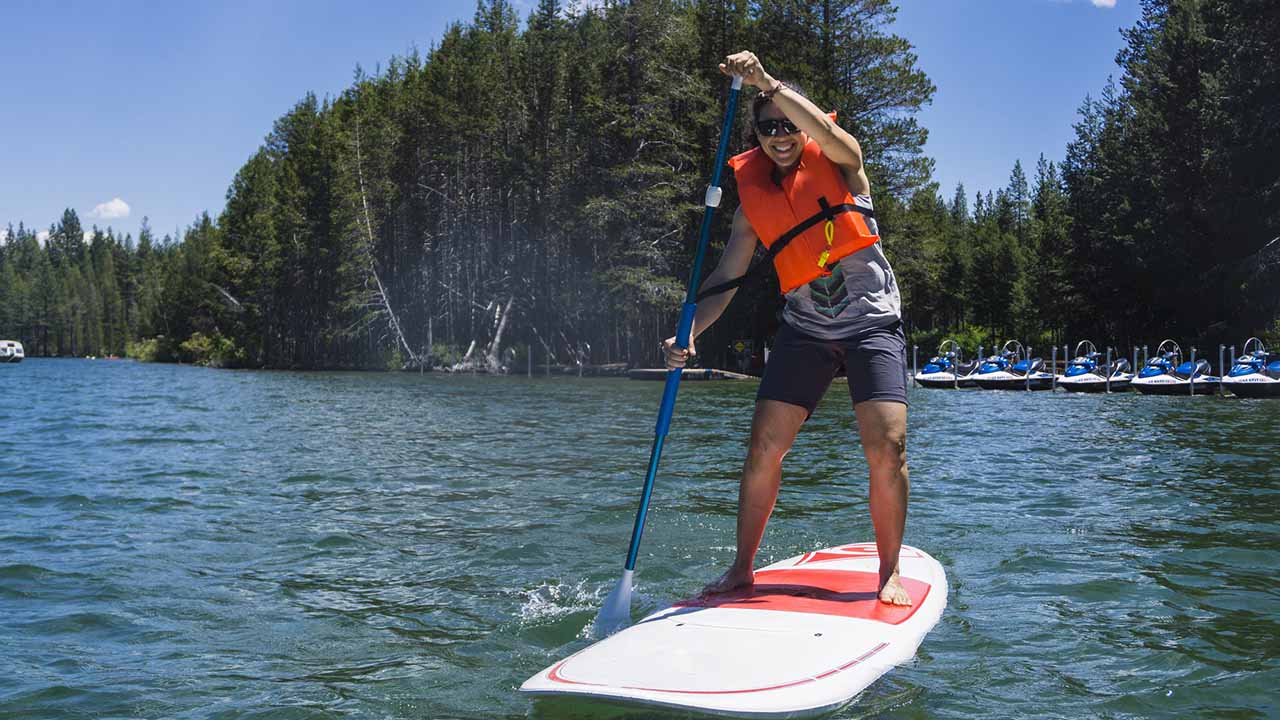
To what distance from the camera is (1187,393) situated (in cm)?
3169

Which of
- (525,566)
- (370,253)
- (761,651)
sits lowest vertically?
(525,566)

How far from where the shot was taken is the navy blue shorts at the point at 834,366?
4.42 m

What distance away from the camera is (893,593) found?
4.48 meters

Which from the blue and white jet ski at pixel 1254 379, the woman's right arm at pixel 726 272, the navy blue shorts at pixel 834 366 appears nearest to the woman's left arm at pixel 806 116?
the woman's right arm at pixel 726 272

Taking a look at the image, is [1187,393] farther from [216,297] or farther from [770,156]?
[216,297]

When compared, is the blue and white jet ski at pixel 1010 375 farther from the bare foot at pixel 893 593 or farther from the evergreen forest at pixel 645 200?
the bare foot at pixel 893 593

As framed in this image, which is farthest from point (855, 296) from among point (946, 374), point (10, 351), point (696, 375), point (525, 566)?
point (10, 351)

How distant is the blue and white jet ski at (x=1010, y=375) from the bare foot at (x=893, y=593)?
109 feet

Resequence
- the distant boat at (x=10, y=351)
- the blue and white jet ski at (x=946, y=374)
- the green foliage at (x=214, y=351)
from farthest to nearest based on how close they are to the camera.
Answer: the distant boat at (x=10, y=351), the green foliage at (x=214, y=351), the blue and white jet ski at (x=946, y=374)

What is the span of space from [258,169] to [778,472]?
80409mm

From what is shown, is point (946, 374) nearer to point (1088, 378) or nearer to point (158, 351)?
point (1088, 378)

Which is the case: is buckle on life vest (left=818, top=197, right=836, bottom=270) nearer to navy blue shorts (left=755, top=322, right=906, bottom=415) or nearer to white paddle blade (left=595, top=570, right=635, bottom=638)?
navy blue shorts (left=755, top=322, right=906, bottom=415)

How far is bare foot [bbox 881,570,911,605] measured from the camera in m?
4.46

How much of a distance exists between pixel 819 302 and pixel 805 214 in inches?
16.0
